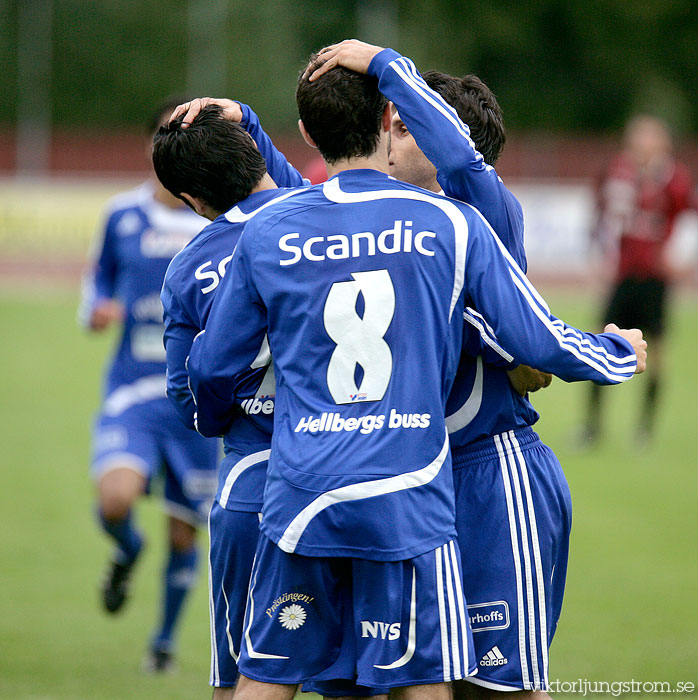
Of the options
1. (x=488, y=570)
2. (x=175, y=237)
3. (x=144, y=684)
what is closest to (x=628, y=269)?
(x=175, y=237)

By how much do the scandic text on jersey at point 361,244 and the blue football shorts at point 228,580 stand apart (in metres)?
0.70

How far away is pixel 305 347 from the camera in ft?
8.26

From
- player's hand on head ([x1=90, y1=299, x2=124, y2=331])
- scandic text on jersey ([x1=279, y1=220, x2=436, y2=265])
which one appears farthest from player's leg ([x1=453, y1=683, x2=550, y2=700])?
player's hand on head ([x1=90, y1=299, x2=124, y2=331])

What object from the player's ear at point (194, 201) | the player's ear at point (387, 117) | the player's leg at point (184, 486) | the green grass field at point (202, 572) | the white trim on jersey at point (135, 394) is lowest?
the green grass field at point (202, 572)

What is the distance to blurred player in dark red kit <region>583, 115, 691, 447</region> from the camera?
10008 mm

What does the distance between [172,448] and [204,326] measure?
8.73 ft

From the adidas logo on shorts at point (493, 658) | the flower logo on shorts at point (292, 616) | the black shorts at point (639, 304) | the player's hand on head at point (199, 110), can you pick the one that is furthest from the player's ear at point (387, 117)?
the black shorts at point (639, 304)

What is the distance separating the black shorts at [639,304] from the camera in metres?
10.0

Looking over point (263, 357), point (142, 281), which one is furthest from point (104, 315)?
point (263, 357)

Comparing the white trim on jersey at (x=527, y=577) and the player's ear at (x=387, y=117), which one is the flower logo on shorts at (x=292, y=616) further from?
the player's ear at (x=387, y=117)

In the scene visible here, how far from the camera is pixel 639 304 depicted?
10.0 m

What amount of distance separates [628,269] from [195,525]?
19.3 feet

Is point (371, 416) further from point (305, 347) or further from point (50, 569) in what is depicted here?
point (50, 569)

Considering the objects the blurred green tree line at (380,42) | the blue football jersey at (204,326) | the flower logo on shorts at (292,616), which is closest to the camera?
the flower logo on shorts at (292,616)
